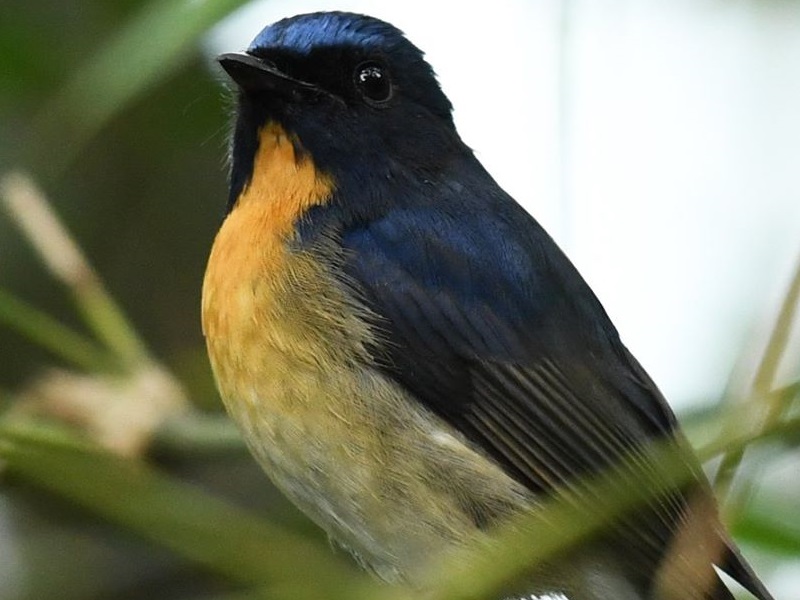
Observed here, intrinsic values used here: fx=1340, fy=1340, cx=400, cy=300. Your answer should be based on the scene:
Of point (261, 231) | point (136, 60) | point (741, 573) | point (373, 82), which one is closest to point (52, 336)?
point (261, 231)

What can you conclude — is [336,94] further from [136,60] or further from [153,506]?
[153,506]

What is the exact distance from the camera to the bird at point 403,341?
273cm

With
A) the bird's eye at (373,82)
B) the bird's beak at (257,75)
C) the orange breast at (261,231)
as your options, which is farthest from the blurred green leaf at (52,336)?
the bird's eye at (373,82)

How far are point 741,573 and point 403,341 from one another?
2.79ft

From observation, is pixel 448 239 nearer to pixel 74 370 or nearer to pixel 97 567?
pixel 74 370

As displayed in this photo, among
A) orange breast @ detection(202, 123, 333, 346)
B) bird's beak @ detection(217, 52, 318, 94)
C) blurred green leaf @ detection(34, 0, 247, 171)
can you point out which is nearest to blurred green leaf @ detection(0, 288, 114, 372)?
orange breast @ detection(202, 123, 333, 346)

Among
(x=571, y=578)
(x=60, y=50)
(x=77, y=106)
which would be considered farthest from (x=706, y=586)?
(x=60, y=50)

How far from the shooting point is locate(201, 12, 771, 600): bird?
2.73 metres

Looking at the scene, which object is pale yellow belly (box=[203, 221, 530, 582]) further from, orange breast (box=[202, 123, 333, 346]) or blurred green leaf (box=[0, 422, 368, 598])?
blurred green leaf (box=[0, 422, 368, 598])

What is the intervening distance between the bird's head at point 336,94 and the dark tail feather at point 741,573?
47.0 inches

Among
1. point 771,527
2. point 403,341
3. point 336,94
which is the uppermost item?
point 336,94

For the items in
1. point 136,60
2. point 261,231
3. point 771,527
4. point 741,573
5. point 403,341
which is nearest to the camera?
point 771,527

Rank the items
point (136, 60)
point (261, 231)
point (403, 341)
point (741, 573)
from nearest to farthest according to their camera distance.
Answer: point (136, 60), point (741, 573), point (403, 341), point (261, 231)

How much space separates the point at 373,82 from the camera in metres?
3.20
